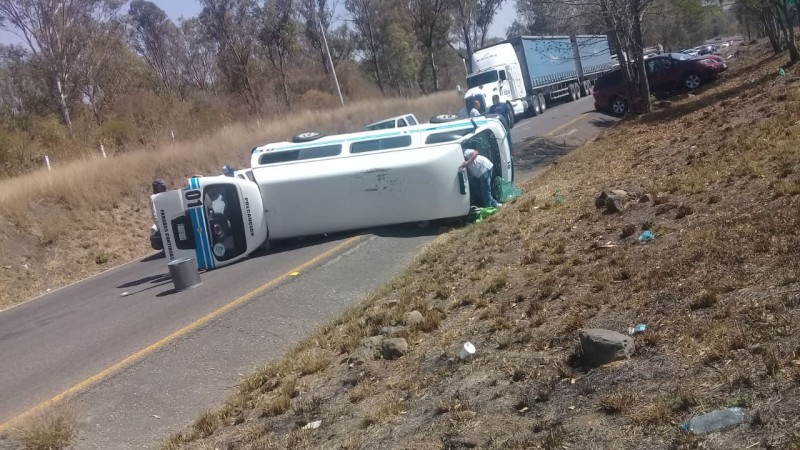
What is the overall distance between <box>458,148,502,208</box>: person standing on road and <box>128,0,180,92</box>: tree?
4947cm

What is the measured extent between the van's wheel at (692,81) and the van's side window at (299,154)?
16744 mm

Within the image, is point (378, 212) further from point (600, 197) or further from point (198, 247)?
point (600, 197)

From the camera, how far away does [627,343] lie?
502 cm

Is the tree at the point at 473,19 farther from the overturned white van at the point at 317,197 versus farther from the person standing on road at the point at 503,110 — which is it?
the overturned white van at the point at 317,197

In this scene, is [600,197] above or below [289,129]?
below

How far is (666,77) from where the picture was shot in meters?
27.4

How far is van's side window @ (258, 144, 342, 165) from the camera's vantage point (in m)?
14.8

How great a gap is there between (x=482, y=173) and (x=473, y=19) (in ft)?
182

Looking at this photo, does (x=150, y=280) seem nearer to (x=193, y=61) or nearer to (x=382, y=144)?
(x=382, y=144)

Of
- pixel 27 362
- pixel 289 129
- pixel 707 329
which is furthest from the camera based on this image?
pixel 289 129

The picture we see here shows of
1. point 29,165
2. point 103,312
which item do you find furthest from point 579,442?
point 29,165

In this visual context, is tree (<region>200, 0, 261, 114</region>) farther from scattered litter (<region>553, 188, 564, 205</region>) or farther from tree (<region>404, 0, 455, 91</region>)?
scattered litter (<region>553, 188, 564, 205</region>)

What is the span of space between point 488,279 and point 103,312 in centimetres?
678

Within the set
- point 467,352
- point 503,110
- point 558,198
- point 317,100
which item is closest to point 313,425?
point 467,352
